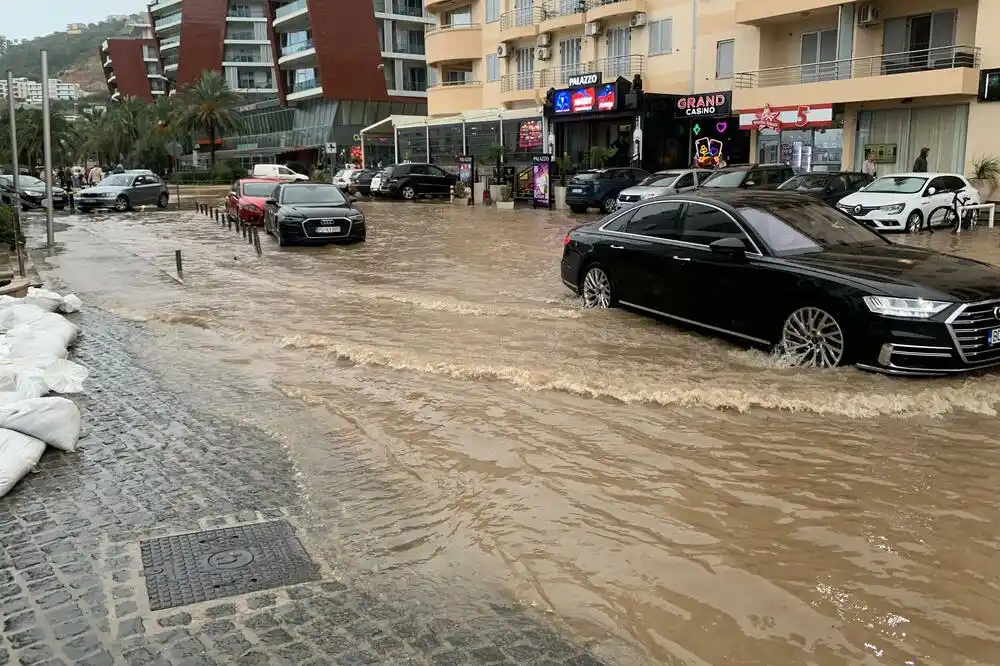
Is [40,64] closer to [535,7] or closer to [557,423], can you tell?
[557,423]

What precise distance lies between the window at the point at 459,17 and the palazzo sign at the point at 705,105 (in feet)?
60.7

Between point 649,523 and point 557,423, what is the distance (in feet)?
5.90

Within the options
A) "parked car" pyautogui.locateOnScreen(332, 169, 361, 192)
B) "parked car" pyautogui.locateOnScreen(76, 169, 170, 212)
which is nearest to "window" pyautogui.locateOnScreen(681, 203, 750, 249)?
"parked car" pyautogui.locateOnScreen(76, 169, 170, 212)

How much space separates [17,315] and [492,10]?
1580 inches

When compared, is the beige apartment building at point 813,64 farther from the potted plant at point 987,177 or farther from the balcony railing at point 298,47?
the balcony railing at point 298,47

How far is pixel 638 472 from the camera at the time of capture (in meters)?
5.53

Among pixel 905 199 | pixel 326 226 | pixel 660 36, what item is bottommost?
pixel 326 226

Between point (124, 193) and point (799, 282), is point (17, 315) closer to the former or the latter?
point (799, 282)

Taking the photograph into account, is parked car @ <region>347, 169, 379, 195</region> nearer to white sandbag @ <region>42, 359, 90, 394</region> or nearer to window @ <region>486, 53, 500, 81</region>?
window @ <region>486, 53, 500, 81</region>

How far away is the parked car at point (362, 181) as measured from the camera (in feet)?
143

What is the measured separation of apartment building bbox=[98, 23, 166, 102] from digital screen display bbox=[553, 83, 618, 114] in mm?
89553

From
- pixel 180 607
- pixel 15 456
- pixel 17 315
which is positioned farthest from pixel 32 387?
pixel 180 607

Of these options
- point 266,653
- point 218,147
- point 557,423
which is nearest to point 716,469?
point 557,423

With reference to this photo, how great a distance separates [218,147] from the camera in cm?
8581
